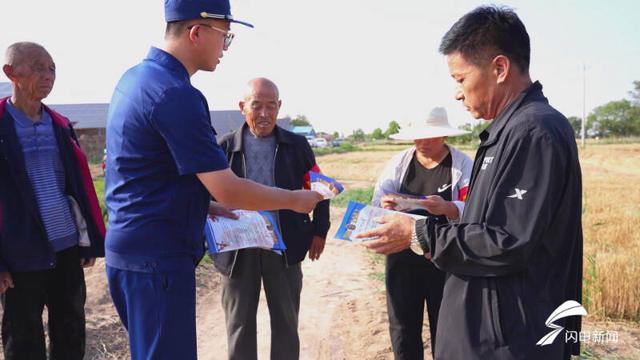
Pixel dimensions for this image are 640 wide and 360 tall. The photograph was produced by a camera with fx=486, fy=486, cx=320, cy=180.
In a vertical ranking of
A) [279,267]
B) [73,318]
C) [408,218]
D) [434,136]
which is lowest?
[73,318]

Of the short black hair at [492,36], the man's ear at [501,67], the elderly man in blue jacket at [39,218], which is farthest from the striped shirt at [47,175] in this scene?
the man's ear at [501,67]

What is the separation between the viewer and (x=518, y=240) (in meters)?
1.75

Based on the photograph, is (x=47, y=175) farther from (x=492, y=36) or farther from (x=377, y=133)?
(x=377, y=133)

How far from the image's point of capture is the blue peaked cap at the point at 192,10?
2.09m

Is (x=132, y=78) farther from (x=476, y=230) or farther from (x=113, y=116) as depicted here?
(x=476, y=230)

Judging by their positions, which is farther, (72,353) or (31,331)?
(72,353)

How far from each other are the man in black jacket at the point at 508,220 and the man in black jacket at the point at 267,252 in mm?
1684

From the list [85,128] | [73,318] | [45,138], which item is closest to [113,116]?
[45,138]

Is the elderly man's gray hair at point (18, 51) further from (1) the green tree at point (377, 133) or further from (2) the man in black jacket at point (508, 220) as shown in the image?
(1) the green tree at point (377, 133)

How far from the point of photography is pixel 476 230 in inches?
72.9

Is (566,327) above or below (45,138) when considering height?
below

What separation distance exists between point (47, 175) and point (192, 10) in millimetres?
1679

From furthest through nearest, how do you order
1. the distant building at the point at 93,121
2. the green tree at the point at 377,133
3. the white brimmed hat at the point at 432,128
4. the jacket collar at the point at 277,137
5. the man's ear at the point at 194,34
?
1. the green tree at the point at 377,133
2. the distant building at the point at 93,121
3. the jacket collar at the point at 277,137
4. the white brimmed hat at the point at 432,128
5. the man's ear at the point at 194,34

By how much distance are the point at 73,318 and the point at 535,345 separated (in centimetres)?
285
